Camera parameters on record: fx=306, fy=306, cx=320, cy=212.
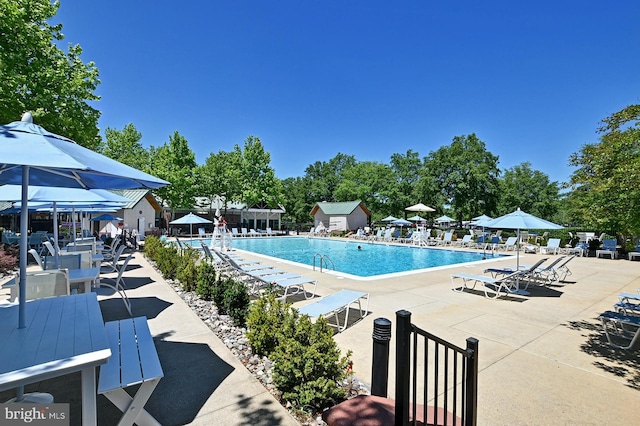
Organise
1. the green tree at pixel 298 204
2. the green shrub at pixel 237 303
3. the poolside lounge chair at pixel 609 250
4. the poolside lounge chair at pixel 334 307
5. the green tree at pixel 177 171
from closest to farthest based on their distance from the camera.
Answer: the poolside lounge chair at pixel 334 307 < the green shrub at pixel 237 303 < the poolside lounge chair at pixel 609 250 < the green tree at pixel 177 171 < the green tree at pixel 298 204

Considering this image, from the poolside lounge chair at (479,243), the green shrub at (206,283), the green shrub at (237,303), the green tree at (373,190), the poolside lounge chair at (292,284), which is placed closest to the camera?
the green shrub at (237,303)

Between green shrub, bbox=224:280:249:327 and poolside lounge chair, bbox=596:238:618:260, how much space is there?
2108cm

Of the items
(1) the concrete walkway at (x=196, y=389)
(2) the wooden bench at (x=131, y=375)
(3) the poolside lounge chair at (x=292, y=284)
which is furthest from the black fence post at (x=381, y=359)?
(3) the poolside lounge chair at (x=292, y=284)

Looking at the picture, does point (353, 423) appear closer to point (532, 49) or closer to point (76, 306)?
point (76, 306)

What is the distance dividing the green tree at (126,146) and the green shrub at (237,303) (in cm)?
4316

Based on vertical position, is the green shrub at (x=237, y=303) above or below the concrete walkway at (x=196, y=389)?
above

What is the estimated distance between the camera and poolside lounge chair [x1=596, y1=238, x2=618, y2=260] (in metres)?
17.1

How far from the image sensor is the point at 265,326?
403 cm

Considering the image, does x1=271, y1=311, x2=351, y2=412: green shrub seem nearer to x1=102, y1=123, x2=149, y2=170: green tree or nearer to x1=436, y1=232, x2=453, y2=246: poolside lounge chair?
x1=436, y1=232, x2=453, y2=246: poolside lounge chair

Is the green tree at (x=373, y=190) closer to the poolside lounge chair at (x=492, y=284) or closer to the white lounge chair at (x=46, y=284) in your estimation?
the poolside lounge chair at (x=492, y=284)

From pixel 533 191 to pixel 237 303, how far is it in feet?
187

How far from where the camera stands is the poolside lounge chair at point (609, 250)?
17.1m

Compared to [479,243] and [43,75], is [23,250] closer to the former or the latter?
[43,75]

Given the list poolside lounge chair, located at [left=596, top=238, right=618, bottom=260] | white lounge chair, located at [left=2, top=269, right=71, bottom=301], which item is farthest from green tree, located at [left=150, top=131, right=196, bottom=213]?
poolside lounge chair, located at [left=596, top=238, right=618, bottom=260]
